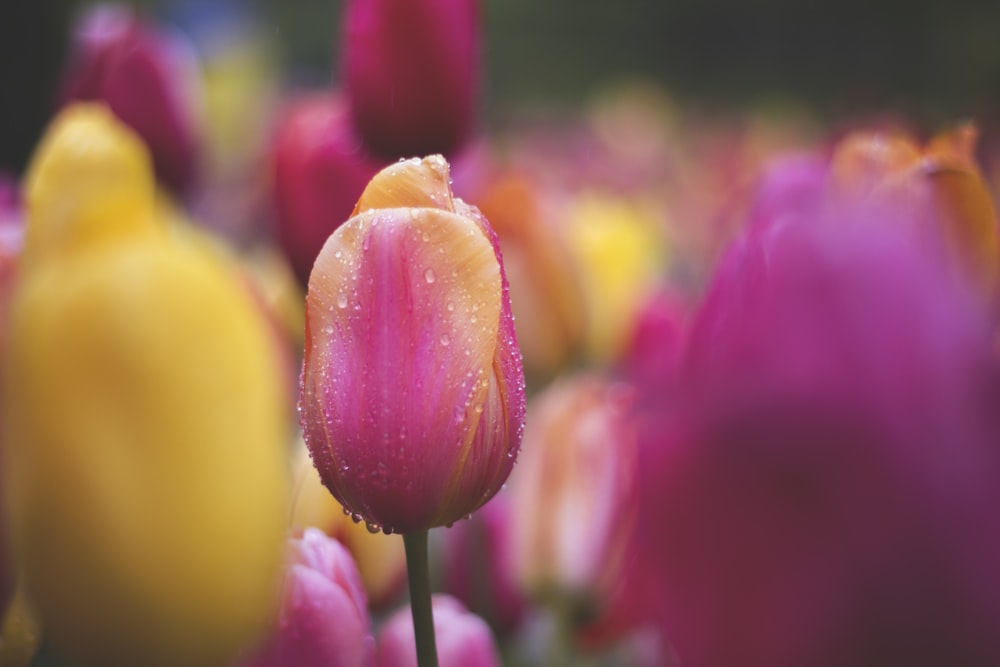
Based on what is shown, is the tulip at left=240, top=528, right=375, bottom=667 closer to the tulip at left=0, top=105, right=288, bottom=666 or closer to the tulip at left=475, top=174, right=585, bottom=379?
the tulip at left=0, top=105, right=288, bottom=666

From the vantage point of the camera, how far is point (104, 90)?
0.52 m

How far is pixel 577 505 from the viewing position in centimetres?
47

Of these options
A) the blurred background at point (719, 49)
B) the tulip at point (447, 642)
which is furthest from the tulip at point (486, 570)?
the blurred background at point (719, 49)

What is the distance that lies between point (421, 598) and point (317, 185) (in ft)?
0.70

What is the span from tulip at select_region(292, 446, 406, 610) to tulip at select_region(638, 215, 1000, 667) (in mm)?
152

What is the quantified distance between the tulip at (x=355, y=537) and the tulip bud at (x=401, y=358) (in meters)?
0.06

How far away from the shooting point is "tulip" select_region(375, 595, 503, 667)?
301 mm

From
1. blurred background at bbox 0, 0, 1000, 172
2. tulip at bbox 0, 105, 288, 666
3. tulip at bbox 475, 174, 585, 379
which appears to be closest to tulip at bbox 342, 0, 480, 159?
tulip at bbox 475, 174, 585, 379

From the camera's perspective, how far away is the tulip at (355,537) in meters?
0.31

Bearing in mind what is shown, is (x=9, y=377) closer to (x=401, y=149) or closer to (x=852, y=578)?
(x=852, y=578)

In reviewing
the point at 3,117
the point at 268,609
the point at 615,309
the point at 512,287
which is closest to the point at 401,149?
the point at 512,287

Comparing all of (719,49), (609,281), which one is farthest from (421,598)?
(719,49)

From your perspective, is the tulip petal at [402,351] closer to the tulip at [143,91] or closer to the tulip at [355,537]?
the tulip at [355,537]

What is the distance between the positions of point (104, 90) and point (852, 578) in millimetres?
451
